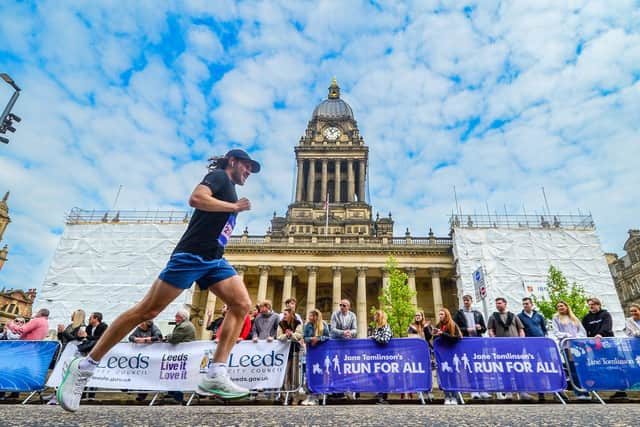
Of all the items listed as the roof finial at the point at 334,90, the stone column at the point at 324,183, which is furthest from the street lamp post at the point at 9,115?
the roof finial at the point at 334,90

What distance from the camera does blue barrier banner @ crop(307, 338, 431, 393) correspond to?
651 centimetres

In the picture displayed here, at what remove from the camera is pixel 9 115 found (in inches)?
418

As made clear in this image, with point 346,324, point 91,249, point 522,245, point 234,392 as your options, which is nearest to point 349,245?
point 522,245

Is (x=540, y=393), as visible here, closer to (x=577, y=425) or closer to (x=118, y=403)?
(x=577, y=425)

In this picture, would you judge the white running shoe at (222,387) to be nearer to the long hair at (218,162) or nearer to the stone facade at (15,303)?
the long hair at (218,162)

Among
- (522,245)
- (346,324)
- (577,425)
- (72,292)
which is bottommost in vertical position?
(577,425)

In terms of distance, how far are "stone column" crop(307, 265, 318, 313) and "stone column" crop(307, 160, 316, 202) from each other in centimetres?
1593

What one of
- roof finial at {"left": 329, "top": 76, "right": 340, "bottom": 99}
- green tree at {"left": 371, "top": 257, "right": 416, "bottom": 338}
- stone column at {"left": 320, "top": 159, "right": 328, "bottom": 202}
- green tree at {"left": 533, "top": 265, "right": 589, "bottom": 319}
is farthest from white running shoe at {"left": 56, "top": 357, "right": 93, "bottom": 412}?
roof finial at {"left": 329, "top": 76, "right": 340, "bottom": 99}

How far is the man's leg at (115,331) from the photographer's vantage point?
9.24 ft

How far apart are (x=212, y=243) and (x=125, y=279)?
100 ft

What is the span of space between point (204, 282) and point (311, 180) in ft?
158

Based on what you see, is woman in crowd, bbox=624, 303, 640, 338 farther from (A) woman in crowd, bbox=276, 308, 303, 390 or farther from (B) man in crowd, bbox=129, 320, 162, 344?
(B) man in crowd, bbox=129, 320, 162, 344

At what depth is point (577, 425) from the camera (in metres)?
2.36

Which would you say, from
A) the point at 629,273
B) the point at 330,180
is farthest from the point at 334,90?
the point at 629,273
